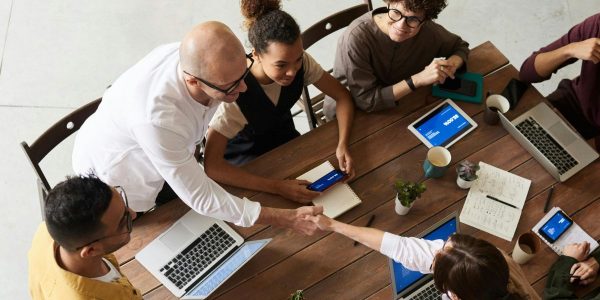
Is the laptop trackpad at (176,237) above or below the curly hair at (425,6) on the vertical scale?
below

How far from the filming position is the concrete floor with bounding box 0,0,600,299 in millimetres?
3172

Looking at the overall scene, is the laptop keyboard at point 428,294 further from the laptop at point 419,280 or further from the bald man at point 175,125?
the bald man at point 175,125

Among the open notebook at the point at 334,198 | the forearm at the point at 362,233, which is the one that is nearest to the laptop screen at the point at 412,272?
the forearm at the point at 362,233

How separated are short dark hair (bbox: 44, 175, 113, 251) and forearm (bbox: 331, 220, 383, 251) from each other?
0.84 meters

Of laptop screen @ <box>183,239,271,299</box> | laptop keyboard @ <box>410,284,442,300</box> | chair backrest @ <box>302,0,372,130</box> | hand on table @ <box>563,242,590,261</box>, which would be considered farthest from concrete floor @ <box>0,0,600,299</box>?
hand on table @ <box>563,242,590,261</box>

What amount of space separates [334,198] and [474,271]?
2.20ft

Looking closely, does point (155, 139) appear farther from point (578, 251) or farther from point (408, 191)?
point (578, 251)

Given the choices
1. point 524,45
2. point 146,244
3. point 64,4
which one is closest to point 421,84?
point 146,244

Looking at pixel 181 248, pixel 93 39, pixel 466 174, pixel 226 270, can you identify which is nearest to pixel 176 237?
pixel 181 248

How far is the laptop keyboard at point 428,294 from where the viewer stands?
1800mm

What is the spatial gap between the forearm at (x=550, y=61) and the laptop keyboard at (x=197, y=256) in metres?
1.56

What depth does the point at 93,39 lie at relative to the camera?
354 cm

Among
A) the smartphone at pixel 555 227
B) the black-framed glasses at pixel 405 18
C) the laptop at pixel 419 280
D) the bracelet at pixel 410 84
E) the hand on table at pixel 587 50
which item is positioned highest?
the black-framed glasses at pixel 405 18

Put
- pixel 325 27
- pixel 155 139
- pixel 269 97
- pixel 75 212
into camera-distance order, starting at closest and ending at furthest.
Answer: pixel 75 212 → pixel 155 139 → pixel 269 97 → pixel 325 27
